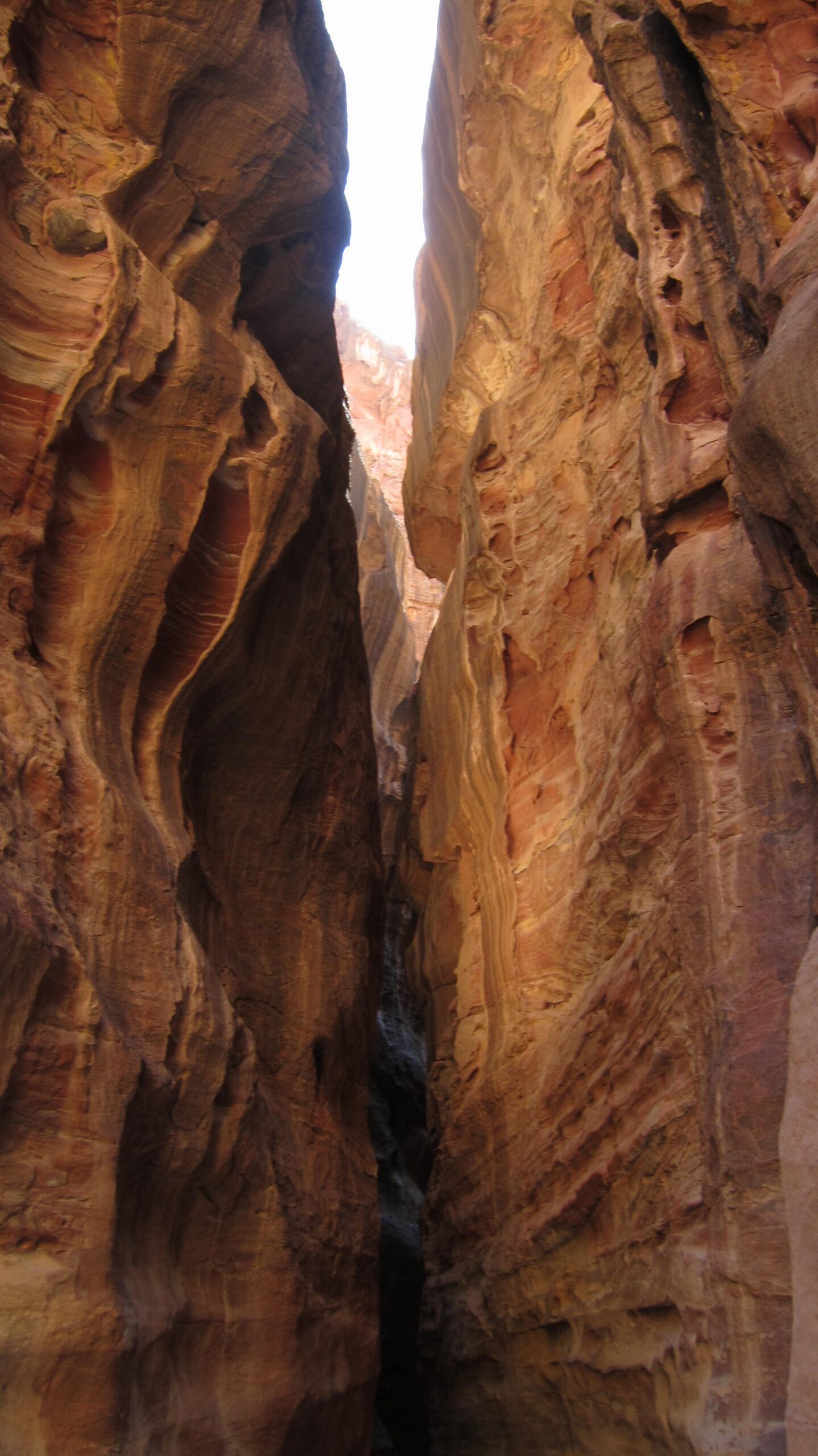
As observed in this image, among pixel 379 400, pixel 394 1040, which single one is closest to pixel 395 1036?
pixel 394 1040

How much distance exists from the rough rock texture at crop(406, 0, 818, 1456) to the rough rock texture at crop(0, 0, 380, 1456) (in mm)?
1226

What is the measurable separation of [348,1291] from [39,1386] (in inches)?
103

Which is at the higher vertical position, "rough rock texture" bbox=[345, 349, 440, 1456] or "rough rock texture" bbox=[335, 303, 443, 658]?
"rough rock texture" bbox=[335, 303, 443, 658]

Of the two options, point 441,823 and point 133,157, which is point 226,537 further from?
point 441,823

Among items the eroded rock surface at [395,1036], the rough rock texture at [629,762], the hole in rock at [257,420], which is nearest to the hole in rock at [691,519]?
the rough rock texture at [629,762]

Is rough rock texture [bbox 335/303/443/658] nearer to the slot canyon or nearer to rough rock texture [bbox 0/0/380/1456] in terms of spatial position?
the slot canyon

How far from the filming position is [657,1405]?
20.4 ft

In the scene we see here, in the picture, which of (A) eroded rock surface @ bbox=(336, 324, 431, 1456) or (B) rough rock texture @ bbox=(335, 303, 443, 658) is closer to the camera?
(A) eroded rock surface @ bbox=(336, 324, 431, 1456)

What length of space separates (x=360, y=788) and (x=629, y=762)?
2227 mm

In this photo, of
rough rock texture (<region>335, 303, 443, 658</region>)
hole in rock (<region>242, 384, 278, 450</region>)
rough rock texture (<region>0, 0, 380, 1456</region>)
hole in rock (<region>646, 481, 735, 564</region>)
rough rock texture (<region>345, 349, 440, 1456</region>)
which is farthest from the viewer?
rough rock texture (<region>335, 303, 443, 658</region>)

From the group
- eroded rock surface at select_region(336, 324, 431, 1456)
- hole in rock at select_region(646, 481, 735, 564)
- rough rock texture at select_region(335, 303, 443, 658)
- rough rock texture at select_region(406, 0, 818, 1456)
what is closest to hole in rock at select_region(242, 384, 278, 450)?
rough rock texture at select_region(406, 0, 818, 1456)

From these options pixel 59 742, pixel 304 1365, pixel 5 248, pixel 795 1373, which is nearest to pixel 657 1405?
pixel 304 1365

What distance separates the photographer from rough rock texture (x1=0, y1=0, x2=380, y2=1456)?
527 cm

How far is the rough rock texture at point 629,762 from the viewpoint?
516 centimetres
